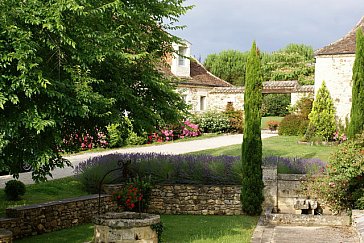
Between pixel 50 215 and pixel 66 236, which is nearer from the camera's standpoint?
pixel 66 236

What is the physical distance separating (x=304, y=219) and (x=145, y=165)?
4.51 metres

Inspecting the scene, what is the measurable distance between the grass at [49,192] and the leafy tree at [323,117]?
568 inches

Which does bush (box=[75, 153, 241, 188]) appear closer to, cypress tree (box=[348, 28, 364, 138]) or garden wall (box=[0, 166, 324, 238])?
garden wall (box=[0, 166, 324, 238])

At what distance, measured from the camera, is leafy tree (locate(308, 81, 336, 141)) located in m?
24.8

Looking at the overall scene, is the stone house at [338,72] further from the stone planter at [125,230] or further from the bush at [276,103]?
the stone planter at [125,230]

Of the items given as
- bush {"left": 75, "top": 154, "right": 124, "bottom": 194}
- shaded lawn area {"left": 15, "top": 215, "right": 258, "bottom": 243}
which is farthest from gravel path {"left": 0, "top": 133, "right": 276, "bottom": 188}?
shaded lawn area {"left": 15, "top": 215, "right": 258, "bottom": 243}

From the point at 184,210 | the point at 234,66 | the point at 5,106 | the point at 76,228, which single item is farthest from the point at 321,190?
the point at 234,66

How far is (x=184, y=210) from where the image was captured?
43.7 feet

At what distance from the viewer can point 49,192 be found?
1277 cm

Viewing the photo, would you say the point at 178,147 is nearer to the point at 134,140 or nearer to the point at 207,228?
the point at 134,140

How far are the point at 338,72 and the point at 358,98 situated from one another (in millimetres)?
12830

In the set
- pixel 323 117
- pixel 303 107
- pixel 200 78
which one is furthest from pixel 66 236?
pixel 200 78

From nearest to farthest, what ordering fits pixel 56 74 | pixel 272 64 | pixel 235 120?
pixel 56 74 → pixel 235 120 → pixel 272 64

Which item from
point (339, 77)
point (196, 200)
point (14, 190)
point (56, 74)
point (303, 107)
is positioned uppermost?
point (339, 77)
